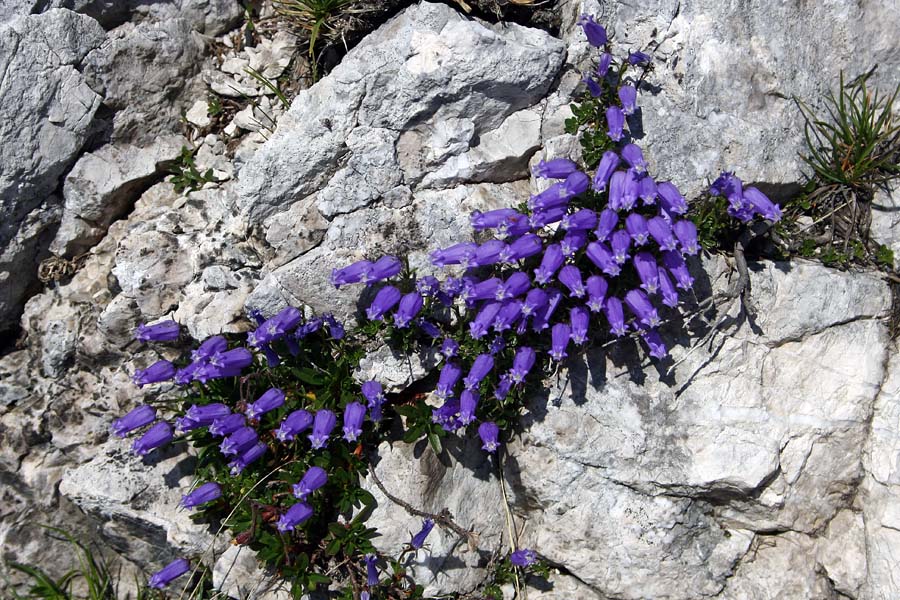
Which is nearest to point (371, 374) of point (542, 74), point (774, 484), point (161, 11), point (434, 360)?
point (434, 360)

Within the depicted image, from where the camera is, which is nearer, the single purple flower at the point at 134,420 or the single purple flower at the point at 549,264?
the single purple flower at the point at 549,264

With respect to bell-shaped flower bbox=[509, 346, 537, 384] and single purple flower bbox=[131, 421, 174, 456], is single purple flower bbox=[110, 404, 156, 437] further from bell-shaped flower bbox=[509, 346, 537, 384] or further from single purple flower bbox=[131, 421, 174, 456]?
bell-shaped flower bbox=[509, 346, 537, 384]

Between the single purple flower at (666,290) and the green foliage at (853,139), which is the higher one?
the green foliage at (853,139)

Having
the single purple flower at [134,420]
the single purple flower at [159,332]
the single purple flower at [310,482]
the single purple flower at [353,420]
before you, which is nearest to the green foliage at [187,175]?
the single purple flower at [159,332]

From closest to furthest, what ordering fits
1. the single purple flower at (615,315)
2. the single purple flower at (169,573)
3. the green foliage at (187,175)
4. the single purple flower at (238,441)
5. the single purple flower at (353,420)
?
1. the single purple flower at (615,315)
2. the single purple flower at (353,420)
3. the single purple flower at (238,441)
4. the single purple flower at (169,573)
5. the green foliage at (187,175)

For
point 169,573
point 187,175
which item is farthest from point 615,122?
point 169,573

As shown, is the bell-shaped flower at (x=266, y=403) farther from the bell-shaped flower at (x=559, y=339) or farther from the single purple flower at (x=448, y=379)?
the bell-shaped flower at (x=559, y=339)

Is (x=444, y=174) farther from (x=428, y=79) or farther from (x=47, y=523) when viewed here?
(x=47, y=523)
